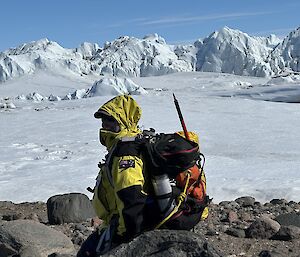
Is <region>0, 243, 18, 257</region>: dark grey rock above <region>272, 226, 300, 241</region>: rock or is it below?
above

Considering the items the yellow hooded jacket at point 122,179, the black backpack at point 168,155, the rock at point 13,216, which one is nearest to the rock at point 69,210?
the rock at point 13,216

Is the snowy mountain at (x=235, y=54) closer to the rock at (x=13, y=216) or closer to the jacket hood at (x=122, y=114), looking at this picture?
the rock at (x=13, y=216)

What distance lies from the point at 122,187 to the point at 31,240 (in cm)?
235

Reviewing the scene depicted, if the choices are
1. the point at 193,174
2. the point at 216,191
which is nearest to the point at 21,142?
the point at 216,191

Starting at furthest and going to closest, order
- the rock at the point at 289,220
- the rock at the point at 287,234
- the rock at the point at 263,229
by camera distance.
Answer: the rock at the point at 289,220
the rock at the point at 263,229
the rock at the point at 287,234

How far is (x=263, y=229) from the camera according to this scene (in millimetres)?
5352

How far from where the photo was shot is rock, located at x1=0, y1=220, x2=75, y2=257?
15.4 feet

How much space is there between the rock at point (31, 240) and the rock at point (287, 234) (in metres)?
1.76

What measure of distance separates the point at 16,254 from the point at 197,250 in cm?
228

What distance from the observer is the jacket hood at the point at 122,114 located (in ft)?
9.64

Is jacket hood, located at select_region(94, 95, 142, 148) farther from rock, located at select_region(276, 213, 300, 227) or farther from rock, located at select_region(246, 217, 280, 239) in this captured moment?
rock, located at select_region(276, 213, 300, 227)

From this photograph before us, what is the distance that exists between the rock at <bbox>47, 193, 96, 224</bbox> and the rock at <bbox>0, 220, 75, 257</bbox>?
1.38 metres

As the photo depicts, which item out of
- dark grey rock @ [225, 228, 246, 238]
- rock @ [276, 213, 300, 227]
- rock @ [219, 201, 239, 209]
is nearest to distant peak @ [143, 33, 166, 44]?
rock @ [219, 201, 239, 209]

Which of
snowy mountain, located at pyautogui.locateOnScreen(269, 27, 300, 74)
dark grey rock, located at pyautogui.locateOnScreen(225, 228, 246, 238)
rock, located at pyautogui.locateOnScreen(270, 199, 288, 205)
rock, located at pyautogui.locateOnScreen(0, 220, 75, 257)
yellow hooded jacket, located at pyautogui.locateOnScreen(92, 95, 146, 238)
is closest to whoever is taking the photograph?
yellow hooded jacket, located at pyautogui.locateOnScreen(92, 95, 146, 238)
